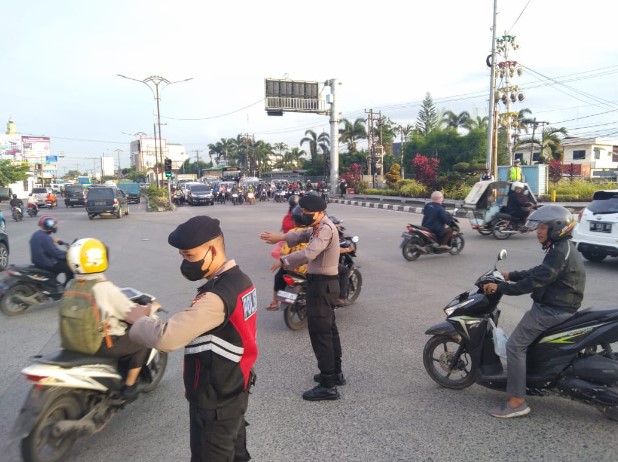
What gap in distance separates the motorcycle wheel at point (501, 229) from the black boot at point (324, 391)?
33.9 feet

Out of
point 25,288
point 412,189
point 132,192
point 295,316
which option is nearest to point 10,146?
point 132,192

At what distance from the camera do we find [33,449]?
2805mm

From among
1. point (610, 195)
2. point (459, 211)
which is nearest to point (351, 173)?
point (459, 211)

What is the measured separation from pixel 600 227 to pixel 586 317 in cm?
642

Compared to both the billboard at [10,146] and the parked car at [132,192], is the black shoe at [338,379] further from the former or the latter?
the billboard at [10,146]

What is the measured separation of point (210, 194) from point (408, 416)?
31.3m

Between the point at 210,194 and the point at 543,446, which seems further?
the point at 210,194

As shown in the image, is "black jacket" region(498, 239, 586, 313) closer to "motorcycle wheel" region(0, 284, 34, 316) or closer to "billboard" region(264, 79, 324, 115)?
"motorcycle wheel" region(0, 284, 34, 316)

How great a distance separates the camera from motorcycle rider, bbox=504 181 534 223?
12.8 meters

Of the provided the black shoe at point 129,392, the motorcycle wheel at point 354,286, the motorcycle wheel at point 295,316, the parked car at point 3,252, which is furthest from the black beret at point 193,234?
the parked car at point 3,252

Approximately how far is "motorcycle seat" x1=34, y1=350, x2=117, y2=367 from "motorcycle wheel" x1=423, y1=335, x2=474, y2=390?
2.59 meters

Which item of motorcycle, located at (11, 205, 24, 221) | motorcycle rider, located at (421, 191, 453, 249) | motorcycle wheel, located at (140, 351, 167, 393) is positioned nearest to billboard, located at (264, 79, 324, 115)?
motorcycle, located at (11, 205, 24, 221)

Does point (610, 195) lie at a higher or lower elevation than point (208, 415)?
higher

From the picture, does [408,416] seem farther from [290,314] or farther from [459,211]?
[459,211]
